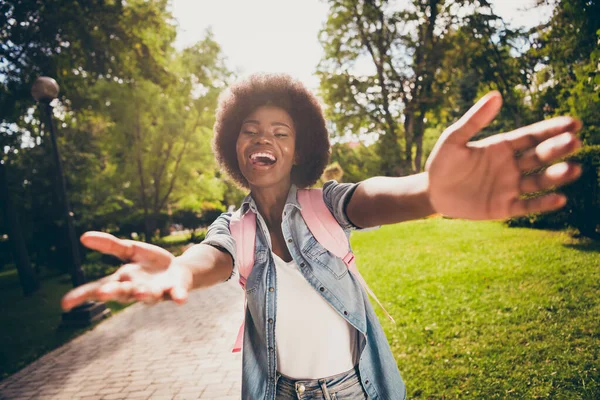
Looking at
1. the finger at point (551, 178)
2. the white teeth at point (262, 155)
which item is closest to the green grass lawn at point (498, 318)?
the white teeth at point (262, 155)

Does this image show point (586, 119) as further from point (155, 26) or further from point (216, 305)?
point (155, 26)

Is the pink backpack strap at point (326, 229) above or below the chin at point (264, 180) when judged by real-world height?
below

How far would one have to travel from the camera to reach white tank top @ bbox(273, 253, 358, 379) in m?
1.50

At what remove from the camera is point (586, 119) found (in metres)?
7.79

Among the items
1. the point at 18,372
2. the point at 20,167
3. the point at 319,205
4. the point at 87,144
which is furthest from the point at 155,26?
the point at 319,205

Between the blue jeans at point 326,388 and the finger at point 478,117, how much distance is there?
1.22 metres

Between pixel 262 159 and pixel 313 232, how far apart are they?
487mm

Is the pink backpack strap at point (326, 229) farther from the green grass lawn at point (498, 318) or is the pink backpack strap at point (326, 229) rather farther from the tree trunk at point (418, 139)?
the tree trunk at point (418, 139)

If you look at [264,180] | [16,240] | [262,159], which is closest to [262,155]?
[262,159]

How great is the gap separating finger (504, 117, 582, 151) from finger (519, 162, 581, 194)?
8cm

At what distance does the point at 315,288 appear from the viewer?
1.50 metres

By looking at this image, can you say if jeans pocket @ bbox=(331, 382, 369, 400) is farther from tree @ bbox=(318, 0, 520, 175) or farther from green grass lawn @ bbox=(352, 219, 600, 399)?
tree @ bbox=(318, 0, 520, 175)

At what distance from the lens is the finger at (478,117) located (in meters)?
0.85

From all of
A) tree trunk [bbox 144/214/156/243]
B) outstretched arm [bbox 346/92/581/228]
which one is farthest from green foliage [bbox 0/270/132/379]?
outstretched arm [bbox 346/92/581/228]
